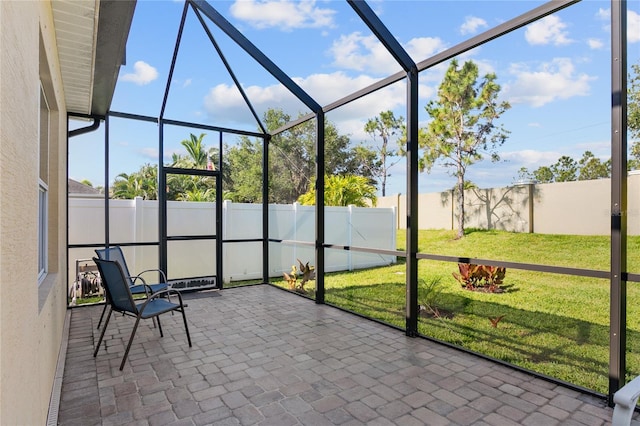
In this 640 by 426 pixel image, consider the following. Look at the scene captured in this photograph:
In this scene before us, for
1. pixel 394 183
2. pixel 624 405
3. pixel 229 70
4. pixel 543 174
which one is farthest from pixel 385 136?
pixel 624 405

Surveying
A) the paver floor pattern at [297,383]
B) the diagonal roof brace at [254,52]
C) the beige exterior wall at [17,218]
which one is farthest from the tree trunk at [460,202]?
the beige exterior wall at [17,218]

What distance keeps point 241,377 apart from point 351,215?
3281 mm

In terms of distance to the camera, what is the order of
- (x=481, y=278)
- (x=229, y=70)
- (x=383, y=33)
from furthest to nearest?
(x=229, y=70) < (x=481, y=278) < (x=383, y=33)

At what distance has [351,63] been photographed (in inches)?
191

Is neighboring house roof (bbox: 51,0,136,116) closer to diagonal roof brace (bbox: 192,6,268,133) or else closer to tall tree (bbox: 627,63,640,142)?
diagonal roof brace (bbox: 192,6,268,133)

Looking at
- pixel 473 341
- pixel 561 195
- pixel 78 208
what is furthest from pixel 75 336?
pixel 561 195

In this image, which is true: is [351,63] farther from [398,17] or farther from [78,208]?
[78,208]

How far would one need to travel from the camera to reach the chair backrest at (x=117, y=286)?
10.8 feet

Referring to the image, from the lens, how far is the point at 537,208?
3.45 m

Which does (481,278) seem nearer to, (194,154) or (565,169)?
(565,169)

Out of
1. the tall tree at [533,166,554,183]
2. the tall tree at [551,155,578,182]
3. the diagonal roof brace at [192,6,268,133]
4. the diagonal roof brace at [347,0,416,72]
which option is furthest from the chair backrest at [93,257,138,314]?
the tall tree at [551,155,578,182]

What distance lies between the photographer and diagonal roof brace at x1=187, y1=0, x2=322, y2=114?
426 centimetres

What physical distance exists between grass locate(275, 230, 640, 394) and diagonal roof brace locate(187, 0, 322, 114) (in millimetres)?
2557

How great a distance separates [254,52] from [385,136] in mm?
2138
